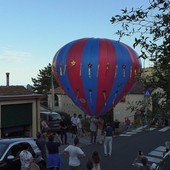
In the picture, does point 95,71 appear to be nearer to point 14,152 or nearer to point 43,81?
point 14,152

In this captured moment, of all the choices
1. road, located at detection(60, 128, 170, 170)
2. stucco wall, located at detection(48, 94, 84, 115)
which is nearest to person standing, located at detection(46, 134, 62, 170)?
road, located at detection(60, 128, 170, 170)

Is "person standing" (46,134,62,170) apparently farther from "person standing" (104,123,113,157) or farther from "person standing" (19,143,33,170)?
"person standing" (104,123,113,157)

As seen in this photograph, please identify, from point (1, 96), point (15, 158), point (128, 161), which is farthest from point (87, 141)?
point (15, 158)

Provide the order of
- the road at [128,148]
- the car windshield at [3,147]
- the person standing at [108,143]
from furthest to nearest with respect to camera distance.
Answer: the person standing at [108,143], the road at [128,148], the car windshield at [3,147]

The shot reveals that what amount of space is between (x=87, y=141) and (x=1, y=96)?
229 inches

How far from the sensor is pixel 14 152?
13836mm

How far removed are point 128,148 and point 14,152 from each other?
10.5 metres

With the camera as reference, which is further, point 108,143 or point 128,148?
point 128,148

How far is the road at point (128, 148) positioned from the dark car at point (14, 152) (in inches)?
118

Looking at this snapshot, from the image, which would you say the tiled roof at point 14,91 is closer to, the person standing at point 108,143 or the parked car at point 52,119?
the parked car at point 52,119

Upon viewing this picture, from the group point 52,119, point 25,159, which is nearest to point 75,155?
point 25,159

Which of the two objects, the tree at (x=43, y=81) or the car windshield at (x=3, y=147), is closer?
the car windshield at (x=3, y=147)

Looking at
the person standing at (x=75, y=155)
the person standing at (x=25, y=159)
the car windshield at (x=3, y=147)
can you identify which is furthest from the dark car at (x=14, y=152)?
the person standing at (x=75, y=155)

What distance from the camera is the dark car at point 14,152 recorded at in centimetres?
1330
